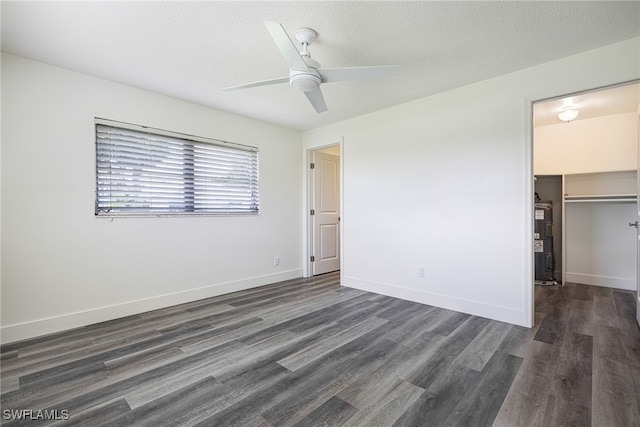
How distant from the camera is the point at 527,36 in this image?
2.16 metres

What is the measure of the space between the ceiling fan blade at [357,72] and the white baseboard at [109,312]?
292 cm

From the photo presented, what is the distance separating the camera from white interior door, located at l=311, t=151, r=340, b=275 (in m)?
4.84

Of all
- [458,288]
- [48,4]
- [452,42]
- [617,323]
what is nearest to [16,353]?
[48,4]

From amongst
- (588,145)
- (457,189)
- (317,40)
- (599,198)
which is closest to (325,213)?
(457,189)

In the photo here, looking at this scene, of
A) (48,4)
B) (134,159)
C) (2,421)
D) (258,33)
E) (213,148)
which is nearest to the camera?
(2,421)

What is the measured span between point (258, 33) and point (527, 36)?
6.81ft

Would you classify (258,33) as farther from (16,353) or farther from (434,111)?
(16,353)

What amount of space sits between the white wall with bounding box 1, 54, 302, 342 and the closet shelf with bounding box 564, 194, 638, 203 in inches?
198

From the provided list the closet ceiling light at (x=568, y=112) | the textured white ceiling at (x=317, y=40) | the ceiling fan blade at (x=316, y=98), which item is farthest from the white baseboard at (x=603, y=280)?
the ceiling fan blade at (x=316, y=98)

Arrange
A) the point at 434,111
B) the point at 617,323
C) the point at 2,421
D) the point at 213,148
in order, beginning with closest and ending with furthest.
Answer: the point at 2,421 → the point at 617,323 → the point at 434,111 → the point at 213,148

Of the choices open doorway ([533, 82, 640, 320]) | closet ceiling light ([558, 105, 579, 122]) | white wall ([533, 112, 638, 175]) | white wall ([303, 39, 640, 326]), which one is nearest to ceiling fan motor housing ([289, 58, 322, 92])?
white wall ([303, 39, 640, 326])

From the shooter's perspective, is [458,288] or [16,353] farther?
[458,288]
